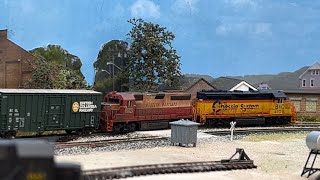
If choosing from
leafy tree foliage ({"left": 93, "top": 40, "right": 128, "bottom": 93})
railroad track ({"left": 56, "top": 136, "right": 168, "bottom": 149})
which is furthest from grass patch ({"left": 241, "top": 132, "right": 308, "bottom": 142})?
leafy tree foliage ({"left": 93, "top": 40, "right": 128, "bottom": 93})

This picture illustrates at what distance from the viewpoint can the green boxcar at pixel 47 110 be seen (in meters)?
23.6

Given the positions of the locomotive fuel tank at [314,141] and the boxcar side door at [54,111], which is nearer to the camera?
the locomotive fuel tank at [314,141]

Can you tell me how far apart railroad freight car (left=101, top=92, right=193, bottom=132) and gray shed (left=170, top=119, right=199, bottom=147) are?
5957mm

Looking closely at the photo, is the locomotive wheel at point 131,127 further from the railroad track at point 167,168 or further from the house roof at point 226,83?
the house roof at point 226,83

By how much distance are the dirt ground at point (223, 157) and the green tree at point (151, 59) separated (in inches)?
1010

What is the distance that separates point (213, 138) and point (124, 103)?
6406mm

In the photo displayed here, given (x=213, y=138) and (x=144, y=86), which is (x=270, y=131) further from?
(x=144, y=86)

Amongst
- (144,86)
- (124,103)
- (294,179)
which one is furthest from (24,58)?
(294,179)

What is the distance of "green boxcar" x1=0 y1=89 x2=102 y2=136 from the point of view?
2361cm

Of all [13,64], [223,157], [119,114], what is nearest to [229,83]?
[13,64]

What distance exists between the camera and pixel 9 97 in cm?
2356

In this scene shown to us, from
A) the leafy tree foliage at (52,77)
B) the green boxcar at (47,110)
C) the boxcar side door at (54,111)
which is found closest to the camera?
the green boxcar at (47,110)

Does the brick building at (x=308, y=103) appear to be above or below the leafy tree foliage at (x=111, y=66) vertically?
below

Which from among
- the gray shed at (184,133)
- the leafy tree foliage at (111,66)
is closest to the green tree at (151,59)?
the leafy tree foliage at (111,66)
